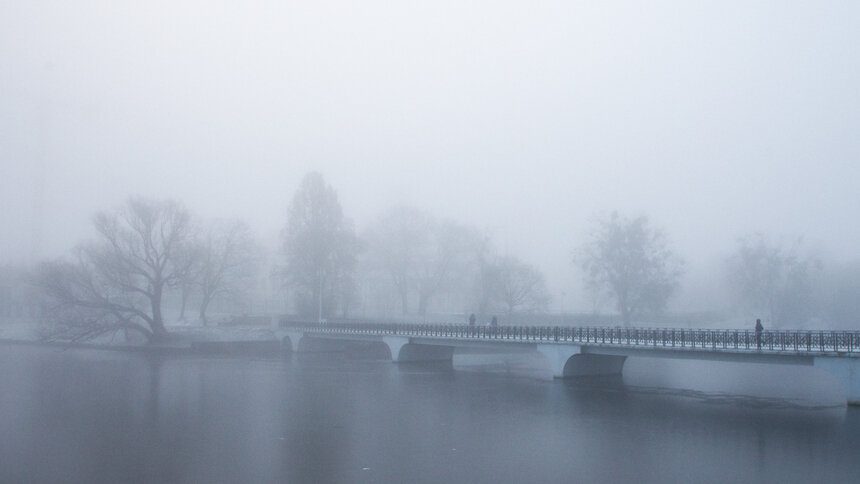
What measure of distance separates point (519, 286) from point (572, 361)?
33733 millimetres

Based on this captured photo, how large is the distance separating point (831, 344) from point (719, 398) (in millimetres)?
5284

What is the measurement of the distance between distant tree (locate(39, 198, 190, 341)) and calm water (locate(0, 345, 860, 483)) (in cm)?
1629

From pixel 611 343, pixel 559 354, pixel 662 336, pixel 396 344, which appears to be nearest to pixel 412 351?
pixel 396 344

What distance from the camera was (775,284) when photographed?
59.1m

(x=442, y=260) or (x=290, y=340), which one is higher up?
(x=442, y=260)

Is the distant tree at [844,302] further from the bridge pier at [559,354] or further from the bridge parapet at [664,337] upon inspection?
the bridge pier at [559,354]

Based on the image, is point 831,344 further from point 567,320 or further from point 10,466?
point 567,320

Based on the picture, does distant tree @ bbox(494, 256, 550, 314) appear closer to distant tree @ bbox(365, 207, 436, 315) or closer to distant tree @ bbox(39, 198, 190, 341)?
distant tree @ bbox(365, 207, 436, 315)

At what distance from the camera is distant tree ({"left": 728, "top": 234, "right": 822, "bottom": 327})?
190 ft

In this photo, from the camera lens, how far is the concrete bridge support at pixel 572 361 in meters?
38.1

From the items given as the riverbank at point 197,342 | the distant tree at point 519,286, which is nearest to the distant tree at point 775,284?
the distant tree at point 519,286

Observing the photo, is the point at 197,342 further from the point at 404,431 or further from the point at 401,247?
the point at 404,431

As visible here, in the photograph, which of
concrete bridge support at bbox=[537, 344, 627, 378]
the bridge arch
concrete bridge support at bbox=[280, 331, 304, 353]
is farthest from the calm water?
concrete bridge support at bbox=[280, 331, 304, 353]

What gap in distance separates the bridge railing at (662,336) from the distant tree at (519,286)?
781 inches
